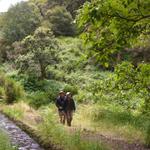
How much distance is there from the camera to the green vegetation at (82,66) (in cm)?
1016

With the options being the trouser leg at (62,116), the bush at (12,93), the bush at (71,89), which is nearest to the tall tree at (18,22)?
the bush at (71,89)

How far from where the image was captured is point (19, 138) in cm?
1797

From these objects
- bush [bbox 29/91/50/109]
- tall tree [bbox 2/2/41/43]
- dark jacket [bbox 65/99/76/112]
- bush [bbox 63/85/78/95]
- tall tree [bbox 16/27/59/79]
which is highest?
tall tree [bbox 2/2/41/43]

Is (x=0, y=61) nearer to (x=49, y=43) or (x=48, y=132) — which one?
(x=49, y=43)

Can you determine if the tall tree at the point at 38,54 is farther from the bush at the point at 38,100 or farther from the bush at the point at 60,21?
the bush at the point at 60,21

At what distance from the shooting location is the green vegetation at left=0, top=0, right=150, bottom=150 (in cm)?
1016

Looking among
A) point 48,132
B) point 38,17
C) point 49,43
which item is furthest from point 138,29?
point 38,17

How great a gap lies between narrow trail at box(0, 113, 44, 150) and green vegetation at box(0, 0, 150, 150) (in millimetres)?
526

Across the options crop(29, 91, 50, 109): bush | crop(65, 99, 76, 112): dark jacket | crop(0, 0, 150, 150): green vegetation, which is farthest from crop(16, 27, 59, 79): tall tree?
crop(65, 99, 76, 112): dark jacket

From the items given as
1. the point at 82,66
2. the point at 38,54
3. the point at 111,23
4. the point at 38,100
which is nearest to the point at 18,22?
the point at 82,66

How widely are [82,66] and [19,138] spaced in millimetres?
25298

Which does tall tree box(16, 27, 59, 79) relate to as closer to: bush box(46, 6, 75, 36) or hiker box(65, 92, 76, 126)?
bush box(46, 6, 75, 36)

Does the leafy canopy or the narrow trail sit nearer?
the leafy canopy

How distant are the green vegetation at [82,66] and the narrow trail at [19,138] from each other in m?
0.53
